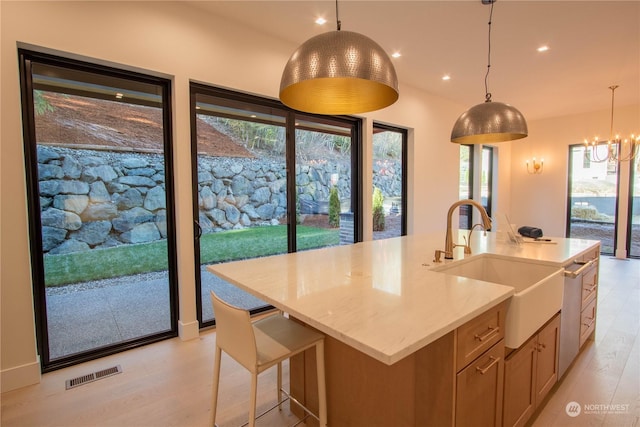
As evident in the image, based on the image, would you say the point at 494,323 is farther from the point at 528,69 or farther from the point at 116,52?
the point at 528,69

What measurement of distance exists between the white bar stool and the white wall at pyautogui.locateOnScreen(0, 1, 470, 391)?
1.58 m

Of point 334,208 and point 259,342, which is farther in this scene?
point 334,208

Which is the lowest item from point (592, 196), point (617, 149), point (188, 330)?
point (188, 330)

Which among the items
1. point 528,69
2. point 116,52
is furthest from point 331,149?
point 528,69

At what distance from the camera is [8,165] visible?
214 cm

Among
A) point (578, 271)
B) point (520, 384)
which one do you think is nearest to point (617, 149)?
point (578, 271)

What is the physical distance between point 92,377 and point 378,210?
3828 millimetres

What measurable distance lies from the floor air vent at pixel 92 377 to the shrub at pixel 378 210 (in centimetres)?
354

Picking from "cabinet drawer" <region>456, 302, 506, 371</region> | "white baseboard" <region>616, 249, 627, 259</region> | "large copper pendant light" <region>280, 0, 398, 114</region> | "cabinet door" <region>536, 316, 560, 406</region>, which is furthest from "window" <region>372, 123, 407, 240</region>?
"white baseboard" <region>616, 249, 627, 259</region>

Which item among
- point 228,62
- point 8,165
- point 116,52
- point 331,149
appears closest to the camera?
point 8,165

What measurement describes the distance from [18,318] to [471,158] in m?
7.00

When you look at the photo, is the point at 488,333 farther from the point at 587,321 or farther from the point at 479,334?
the point at 587,321

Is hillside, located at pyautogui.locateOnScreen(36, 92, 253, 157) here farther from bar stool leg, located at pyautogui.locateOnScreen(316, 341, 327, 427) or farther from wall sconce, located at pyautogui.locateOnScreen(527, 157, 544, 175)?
wall sconce, located at pyautogui.locateOnScreen(527, 157, 544, 175)

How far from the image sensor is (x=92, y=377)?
92.8 inches
